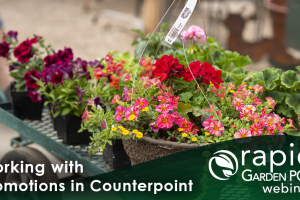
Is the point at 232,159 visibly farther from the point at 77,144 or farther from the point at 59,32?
the point at 59,32

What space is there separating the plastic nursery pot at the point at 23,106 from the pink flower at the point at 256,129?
1082 millimetres

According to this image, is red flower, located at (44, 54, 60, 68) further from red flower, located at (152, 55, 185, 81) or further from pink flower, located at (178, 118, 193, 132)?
pink flower, located at (178, 118, 193, 132)

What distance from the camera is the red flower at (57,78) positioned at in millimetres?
1324

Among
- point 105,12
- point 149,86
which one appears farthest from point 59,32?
point 149,86

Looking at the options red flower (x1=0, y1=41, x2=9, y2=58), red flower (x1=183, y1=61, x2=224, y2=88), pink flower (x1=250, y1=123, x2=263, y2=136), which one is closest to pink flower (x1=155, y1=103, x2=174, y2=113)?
red flower (x1=183, y1=61, x2=224, y2=88)

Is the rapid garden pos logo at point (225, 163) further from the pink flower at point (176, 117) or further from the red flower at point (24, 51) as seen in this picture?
the red flower at point (24, 51)

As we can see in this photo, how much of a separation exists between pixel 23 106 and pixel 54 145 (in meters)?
0.41

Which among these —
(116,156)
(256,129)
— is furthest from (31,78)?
(256,129)

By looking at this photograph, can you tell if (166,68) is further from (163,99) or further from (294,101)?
(294,101)

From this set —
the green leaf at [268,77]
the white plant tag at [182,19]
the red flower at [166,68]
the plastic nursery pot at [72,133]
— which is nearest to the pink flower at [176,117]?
the red flower at [166,68]

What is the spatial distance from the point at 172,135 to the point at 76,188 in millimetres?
1129

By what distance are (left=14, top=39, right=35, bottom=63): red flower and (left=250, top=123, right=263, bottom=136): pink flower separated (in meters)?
1.08

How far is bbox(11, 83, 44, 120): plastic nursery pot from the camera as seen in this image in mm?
1576

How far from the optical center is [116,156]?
1089 millimetres
